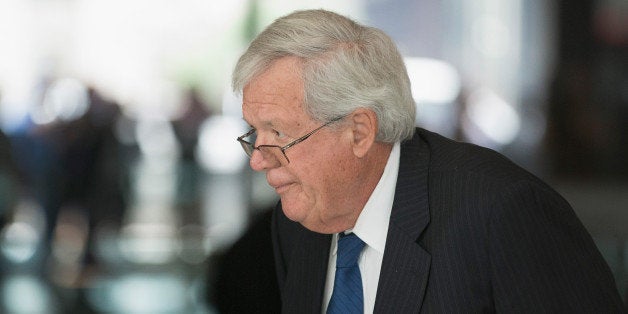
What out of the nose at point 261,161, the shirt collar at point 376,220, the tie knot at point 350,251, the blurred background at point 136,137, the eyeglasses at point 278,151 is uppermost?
the eyeglasses at point 278,151

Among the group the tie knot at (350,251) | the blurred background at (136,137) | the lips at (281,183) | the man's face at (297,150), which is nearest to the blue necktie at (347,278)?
the tie knot at (350,251)

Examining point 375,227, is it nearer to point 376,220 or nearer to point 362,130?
point 376,220

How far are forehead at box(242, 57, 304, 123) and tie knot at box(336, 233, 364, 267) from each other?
0.33 metres

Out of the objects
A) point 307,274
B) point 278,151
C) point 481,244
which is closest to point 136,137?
point 307,274

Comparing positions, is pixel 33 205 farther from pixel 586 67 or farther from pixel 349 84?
pixel 349 84

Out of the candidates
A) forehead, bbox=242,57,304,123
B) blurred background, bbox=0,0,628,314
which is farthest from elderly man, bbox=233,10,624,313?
blurred background, bbox=0,0,628,314

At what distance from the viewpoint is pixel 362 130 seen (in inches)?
81.0

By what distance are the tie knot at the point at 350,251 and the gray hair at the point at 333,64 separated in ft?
0.88

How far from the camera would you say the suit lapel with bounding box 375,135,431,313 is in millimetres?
2002

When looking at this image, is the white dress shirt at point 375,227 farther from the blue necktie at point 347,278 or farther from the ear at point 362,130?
the ear at point 362,130

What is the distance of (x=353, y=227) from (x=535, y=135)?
4995mm

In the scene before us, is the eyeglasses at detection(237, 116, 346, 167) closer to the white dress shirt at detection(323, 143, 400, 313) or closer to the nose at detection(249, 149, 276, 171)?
the nose at detection(249, 149, 276, 171)

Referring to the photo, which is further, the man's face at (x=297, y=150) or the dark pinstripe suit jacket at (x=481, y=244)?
the man's face at (x=297, y=150)

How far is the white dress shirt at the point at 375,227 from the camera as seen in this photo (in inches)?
84.0
